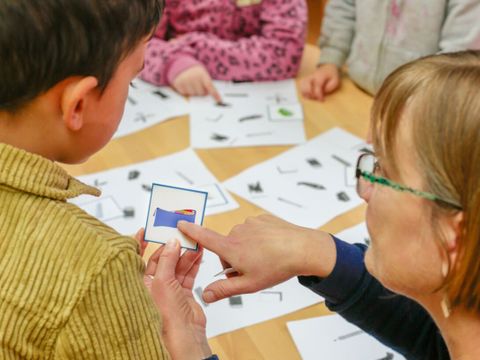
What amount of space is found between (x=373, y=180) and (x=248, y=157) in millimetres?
664

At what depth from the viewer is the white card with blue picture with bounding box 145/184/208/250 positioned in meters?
0.95

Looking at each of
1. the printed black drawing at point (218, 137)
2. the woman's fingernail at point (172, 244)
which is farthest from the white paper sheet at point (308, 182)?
the woman's fingernail at point (172, 244)

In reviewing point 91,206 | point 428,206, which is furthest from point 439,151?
point 91,206

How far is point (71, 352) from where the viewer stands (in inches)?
26.4

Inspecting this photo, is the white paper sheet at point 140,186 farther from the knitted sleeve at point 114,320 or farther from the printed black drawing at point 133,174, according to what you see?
the knitted sleeve at point 114,320

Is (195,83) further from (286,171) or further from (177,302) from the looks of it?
(177,302)

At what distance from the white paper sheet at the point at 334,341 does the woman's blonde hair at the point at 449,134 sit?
32 cm

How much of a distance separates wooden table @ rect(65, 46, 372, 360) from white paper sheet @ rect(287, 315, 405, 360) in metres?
0.02

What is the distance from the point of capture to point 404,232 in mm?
710

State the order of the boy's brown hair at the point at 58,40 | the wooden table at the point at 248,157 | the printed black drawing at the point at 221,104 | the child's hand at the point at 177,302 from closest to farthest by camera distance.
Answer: the boy's brown hair at the point at 58,40
the child's hand at the point at 177,302
the wooden table at the point at 248,157
the printed black drawing at the point at 221,104

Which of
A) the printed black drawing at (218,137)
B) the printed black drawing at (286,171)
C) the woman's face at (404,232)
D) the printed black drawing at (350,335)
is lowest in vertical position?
the printed black drawing at (350,335)

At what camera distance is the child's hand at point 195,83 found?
1543 millimetres

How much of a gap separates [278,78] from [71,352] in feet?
3.64

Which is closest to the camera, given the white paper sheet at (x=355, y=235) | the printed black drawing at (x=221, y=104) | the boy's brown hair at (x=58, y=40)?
the boy's brown hair at (x=58, y=40)
